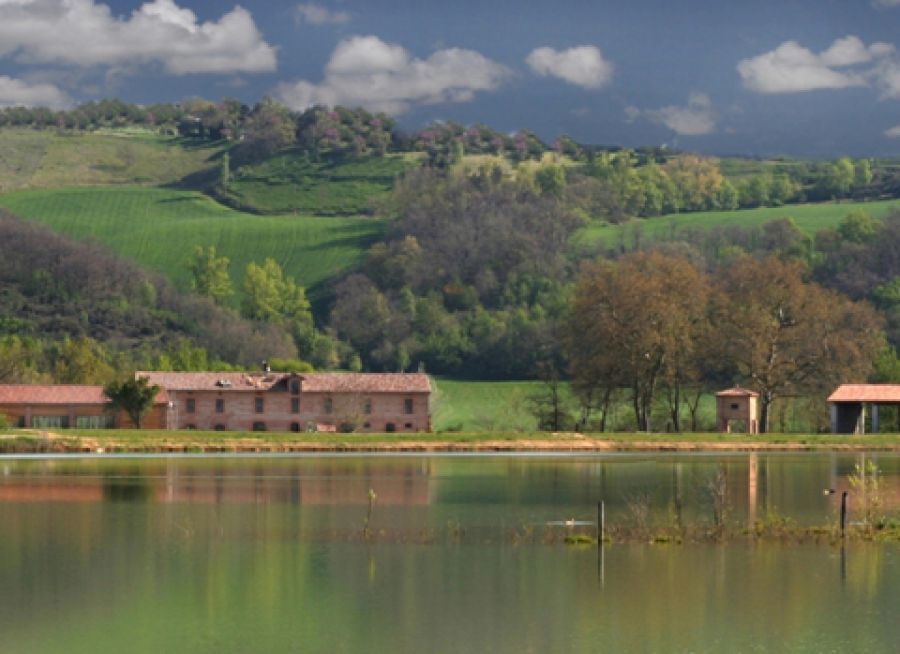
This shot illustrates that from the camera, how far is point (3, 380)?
105875mm

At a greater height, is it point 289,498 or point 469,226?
point 469,226

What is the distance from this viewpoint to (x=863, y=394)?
9488 centimetres

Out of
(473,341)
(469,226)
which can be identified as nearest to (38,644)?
(473,341)

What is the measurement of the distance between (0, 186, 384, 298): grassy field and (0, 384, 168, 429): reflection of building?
69995mm

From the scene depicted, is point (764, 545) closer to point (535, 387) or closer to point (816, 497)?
point (816, 497)

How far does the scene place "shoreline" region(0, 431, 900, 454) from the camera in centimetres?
8362

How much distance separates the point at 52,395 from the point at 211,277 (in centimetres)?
6042

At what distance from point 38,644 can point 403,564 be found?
Answer: 1030 cm

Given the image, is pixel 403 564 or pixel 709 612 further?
pixel 403 564

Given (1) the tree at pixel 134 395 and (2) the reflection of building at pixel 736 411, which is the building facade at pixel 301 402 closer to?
(1) the tree at pixel 134 395

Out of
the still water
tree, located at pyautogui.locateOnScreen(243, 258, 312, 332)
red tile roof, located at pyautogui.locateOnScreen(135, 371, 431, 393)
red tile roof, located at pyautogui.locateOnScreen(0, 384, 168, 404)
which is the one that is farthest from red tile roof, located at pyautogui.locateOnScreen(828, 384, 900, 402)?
tree, located at pyautogui.locateOnScreen(243, 258, 312, 332)

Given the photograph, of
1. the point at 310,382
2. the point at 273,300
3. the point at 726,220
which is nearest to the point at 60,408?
the point at 310,382

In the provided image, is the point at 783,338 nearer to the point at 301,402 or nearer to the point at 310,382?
the point at 310,382

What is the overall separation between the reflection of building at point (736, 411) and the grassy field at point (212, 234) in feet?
260
